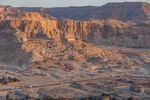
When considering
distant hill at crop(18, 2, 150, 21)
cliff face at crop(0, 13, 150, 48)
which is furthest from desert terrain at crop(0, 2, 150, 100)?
distant hill at crop(18, 2, 150, 21)

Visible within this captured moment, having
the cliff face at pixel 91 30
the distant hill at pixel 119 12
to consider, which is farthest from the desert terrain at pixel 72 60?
the distant hill at pixel 119 12

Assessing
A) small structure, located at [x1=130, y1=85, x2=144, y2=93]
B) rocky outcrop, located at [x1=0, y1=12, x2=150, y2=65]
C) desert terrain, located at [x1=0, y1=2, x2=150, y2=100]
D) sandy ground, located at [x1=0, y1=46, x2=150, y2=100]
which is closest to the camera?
sandy ground, located at [x1=0, y1=46, x2=150, y2=100]

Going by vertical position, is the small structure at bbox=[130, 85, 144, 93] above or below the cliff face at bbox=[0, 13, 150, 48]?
below

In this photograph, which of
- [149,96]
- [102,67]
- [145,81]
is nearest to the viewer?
[149,96]

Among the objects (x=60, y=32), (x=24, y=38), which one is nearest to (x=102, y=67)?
(x=24, y=38)

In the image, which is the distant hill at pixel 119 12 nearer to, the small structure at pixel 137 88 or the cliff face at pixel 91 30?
the cliff face at pixel 91 30

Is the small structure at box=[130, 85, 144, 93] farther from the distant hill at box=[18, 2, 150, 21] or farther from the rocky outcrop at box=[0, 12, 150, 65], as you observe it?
the distant hill at box=[18, 2, 150, 21]

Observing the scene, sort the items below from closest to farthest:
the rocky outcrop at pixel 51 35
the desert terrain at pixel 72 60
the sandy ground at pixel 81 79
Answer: the sandy ground at pixel 81 79 → the desert terrain at pixel 72 60 → the rocky outcrop at pixel 51 35

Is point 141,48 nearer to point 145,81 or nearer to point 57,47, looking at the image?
point 57,47

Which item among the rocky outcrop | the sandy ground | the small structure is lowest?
the sandy ground

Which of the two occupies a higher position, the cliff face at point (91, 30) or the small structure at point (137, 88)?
the cliff face at point (91, 30)

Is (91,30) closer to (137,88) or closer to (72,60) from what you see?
(72,60)
